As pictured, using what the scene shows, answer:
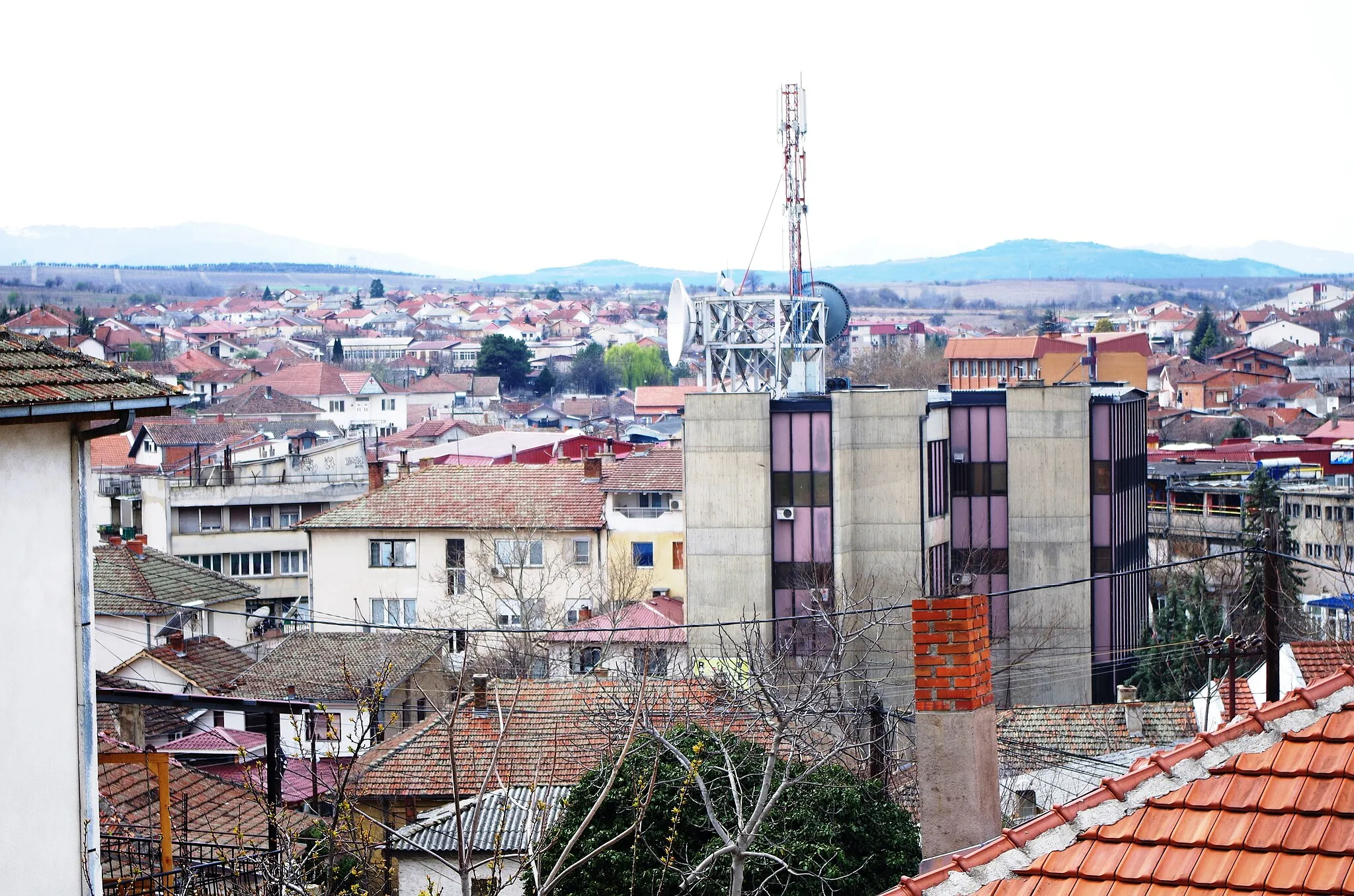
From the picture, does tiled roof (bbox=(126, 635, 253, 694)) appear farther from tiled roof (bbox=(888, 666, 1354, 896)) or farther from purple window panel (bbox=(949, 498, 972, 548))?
tiled roof (bbox=(888, 666, 1354, 896))

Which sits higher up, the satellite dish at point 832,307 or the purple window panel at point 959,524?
the satellite dish at point 832,307

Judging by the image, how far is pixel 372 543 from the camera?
40344 millimetres

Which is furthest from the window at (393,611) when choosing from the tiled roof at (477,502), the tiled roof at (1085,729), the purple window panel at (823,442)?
the tiled roof at (1085,729)

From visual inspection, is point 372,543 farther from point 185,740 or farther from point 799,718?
point 799,718

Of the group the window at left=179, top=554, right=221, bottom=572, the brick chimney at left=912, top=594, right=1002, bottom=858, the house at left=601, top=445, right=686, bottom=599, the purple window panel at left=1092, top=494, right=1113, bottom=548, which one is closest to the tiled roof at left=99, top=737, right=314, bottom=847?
the brick chimney at left=912, top=594, right=1002, bottom=858

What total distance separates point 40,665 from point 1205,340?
151 meters

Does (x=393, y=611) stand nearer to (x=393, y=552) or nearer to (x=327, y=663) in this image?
(x=393, y=552)

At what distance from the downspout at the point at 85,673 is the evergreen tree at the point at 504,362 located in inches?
4841

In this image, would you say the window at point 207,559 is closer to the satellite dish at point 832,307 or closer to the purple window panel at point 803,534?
the satellite dish at point 832,307

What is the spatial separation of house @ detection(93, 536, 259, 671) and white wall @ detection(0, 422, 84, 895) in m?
22.3

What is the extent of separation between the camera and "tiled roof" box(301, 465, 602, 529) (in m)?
40.1

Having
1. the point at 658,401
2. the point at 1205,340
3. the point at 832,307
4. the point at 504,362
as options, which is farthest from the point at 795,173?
the point at 1205,340

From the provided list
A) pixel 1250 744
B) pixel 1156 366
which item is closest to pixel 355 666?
pixel 1250 744

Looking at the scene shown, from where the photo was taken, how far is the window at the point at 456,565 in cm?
3981
